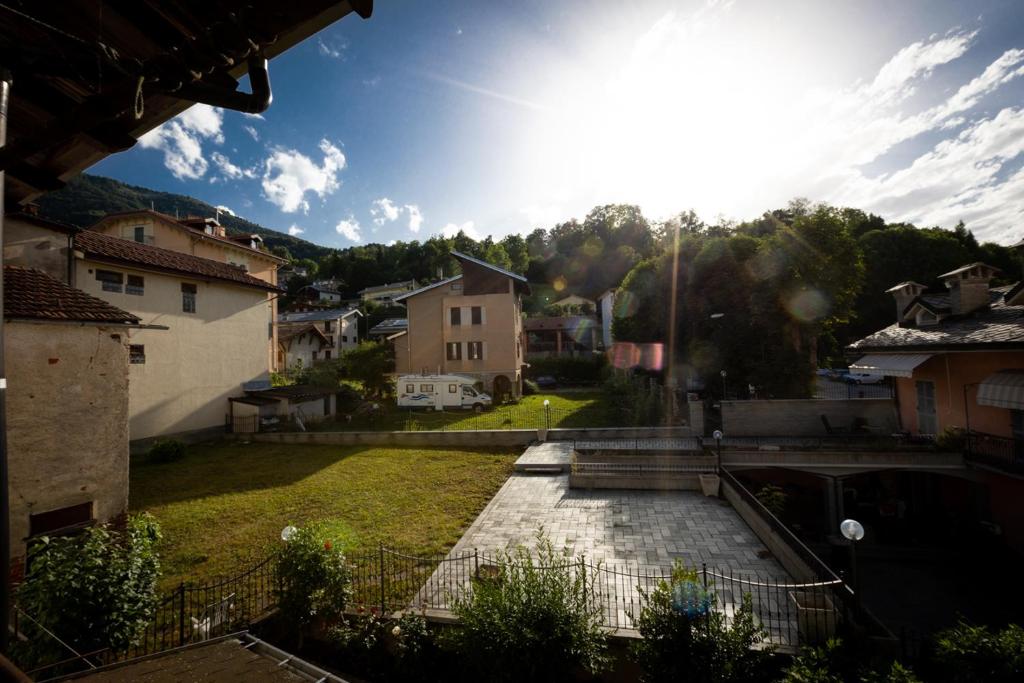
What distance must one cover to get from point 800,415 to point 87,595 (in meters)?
23.9

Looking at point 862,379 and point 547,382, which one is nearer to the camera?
point 862,379

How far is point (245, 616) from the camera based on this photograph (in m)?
7.25

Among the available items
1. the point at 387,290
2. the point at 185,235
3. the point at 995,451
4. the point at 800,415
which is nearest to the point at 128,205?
the point at 387,290

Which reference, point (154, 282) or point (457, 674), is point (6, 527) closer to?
point (457, 674)

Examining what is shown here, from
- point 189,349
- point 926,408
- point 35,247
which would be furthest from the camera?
point 189,349

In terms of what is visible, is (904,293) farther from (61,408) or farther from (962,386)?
(61,408)

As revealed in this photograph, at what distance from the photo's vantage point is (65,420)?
26.0ft

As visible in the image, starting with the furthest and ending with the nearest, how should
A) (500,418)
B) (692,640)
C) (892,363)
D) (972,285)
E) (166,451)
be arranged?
1. (500,418)
2. (166,451)
3. (892,363)
4. (972,285)
5. (692,640)

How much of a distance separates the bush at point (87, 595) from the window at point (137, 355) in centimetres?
1706

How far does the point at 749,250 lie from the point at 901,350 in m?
11.0

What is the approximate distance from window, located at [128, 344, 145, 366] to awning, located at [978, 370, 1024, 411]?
107 feet

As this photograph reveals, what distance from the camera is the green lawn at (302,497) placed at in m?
10.0

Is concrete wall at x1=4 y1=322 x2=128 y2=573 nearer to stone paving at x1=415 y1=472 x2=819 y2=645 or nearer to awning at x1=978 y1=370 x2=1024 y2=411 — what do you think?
stone paving at x1=415 y1=472 x2=819 y2=645

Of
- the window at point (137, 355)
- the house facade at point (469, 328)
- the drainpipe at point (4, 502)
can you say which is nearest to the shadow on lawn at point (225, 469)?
the window at point (137, 355)
